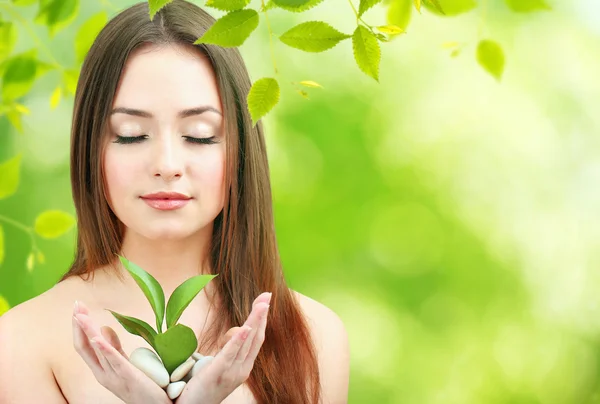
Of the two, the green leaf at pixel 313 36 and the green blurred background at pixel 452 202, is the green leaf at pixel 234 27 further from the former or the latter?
the green blurred background at pixel 452 202

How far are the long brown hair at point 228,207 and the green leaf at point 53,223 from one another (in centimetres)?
17

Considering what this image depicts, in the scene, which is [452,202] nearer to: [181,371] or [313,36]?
[313,36]

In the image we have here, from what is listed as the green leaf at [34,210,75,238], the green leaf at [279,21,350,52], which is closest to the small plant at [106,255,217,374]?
the green leaf at [279,21,350,52]

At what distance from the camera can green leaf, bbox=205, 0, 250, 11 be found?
3.78 feet

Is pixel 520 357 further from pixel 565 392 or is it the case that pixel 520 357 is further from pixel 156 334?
pixel 156 334

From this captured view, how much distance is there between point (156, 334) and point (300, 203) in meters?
0.74

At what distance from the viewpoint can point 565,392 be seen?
185cm

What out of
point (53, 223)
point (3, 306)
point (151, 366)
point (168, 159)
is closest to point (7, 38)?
point (53, 223)

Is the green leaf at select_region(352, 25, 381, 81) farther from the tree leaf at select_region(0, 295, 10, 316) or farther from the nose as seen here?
the tree leaf at select_region(0, 295, 10, 316)

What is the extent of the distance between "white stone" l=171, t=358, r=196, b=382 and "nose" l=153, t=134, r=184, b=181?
30 centimetres

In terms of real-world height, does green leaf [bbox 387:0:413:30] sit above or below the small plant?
above

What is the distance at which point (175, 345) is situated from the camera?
1.15 metres

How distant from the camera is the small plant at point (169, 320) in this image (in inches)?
45.3

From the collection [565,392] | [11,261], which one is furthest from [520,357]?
[11,261]
